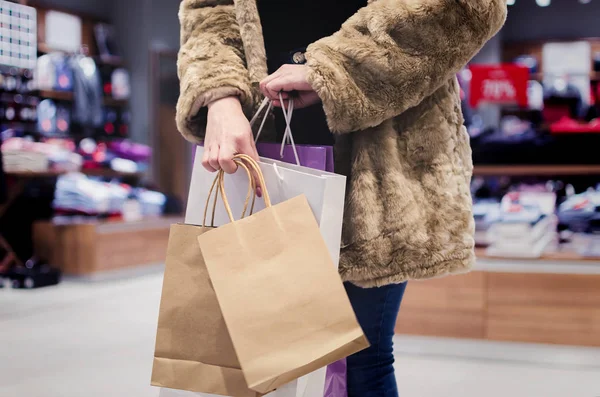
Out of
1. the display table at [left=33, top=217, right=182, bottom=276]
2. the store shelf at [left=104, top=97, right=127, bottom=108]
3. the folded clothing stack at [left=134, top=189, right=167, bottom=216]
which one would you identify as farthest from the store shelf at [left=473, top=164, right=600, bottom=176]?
the store shelf at [left=104, top=97, right=127, bottom=108]

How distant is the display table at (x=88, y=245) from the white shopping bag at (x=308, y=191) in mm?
4565

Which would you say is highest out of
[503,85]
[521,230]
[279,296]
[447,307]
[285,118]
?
[503,85]

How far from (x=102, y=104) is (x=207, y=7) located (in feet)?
22.1

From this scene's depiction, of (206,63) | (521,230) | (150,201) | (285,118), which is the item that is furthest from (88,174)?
(285,118)

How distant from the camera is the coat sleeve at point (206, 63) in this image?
3.37ft

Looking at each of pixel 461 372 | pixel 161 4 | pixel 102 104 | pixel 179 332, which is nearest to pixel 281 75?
pixel 179 332

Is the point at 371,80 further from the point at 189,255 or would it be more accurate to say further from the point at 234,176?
the point at 189,255

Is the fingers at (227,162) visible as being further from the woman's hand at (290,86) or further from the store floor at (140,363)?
the store floor at (140,363)

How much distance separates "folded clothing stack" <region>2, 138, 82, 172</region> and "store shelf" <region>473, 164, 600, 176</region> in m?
3.49

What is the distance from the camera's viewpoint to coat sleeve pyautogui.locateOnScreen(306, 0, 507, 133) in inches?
37.6

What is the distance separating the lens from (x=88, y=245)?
529 cm

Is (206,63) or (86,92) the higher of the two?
(86,92)

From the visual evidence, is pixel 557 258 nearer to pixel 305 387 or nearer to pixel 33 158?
pixel 305 387

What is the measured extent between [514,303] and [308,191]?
95.5 inches
